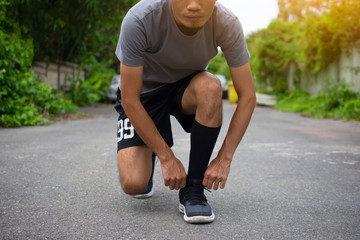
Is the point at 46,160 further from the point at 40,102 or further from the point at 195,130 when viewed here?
the point at 40,102

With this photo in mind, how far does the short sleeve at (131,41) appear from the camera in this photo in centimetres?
187

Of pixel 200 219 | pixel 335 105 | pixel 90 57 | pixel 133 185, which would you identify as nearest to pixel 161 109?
pixel 133 185

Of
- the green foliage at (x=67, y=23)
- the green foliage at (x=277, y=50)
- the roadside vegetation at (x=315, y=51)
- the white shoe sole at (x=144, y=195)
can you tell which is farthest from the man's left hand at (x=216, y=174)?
the green foliage at (x=277, y=50)

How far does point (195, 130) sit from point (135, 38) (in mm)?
610

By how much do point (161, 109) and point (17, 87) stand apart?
214 inches

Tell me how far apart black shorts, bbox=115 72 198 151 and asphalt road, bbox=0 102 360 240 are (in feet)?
1.43

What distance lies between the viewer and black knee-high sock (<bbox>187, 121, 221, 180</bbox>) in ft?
6.81

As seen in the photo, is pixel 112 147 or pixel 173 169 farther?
pixel 112 147

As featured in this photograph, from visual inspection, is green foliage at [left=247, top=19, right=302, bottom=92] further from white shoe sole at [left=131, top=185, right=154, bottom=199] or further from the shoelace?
the shoelace

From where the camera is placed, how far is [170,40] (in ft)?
6.53

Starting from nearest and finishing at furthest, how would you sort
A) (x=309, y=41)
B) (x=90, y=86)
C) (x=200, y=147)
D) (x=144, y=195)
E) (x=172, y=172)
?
1. (x=172, y=172)
2. (x=200, y=147)
3. (x=144, y=195)
4. (x=309, y=41)
5. (x=90, y=86)

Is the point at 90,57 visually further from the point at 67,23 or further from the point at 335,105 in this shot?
the point at 335,105

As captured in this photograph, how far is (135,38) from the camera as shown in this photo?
6.21 feet

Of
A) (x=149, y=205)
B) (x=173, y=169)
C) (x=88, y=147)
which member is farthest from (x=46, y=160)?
(x=173, y=169)
